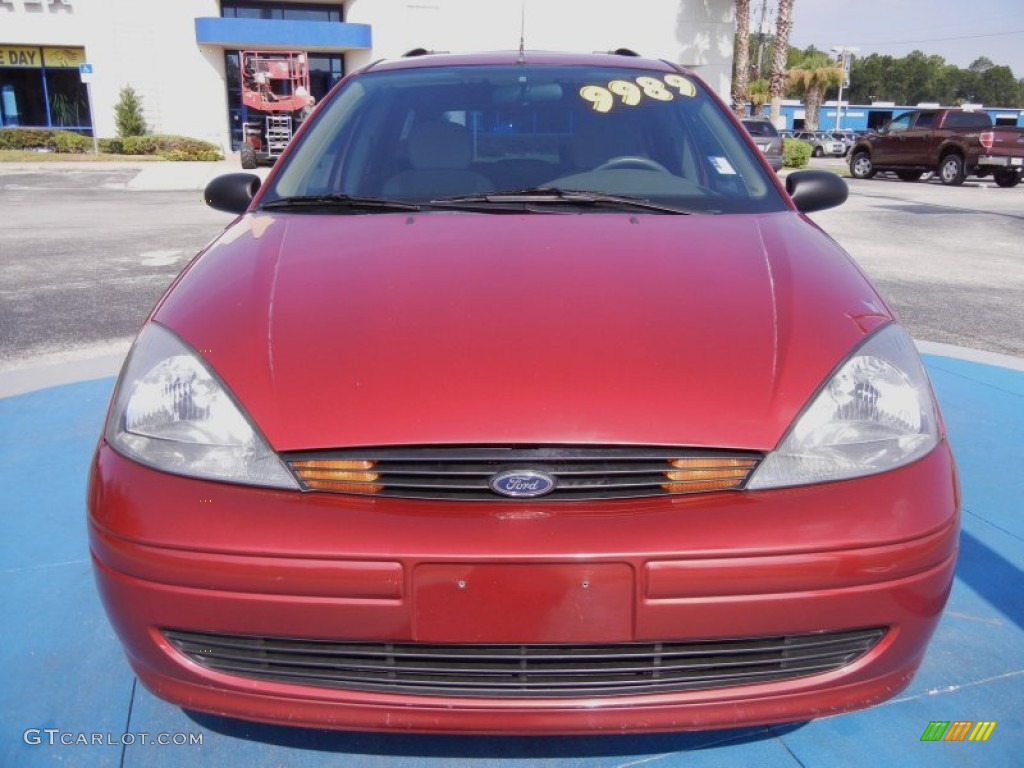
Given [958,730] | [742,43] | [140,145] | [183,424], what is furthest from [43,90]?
[958,730]

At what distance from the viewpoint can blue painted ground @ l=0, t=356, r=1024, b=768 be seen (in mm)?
1924

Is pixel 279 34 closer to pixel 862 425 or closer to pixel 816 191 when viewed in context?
pixel 816 191

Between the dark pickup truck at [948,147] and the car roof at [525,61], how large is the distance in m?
20.0

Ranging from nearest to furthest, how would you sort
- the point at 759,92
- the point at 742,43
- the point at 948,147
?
1. the point at 948,147
2. the point at 742,43
3. the point at 759,92

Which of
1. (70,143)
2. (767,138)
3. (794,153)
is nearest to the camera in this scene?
(767,138)

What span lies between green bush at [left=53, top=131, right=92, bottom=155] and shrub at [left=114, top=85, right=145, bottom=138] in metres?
1.17

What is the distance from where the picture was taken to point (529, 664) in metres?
1.57

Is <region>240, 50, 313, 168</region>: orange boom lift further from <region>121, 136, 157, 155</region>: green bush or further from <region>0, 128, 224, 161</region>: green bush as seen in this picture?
<region>121, 136, 157, 155</region>: green bush

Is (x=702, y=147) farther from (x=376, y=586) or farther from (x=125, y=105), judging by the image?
(x=125, y=105)

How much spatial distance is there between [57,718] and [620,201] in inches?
76.3

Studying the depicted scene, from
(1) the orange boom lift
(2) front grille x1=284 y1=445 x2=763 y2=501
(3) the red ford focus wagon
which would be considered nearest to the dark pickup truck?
(1) the orange boom lift

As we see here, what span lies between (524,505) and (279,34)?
29950 mm

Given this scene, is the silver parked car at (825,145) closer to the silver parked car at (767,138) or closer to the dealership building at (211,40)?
the dealership building at (211,40)

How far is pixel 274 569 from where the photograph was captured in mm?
1504
